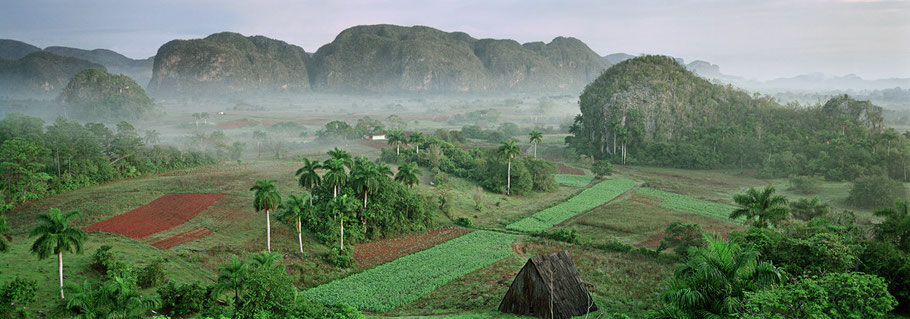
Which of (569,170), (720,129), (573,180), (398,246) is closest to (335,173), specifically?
(398,246)

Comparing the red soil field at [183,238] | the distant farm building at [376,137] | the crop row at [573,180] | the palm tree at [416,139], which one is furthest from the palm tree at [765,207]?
the distant farm building at [376,137]

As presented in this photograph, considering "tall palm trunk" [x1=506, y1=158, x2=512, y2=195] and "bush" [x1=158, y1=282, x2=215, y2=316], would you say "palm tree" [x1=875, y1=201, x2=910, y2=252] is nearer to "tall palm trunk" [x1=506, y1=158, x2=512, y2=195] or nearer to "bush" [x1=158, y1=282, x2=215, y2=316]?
"bush" [x1=158, y1=282, x2=215, y2=316]

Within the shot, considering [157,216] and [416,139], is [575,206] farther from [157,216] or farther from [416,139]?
[157,216]

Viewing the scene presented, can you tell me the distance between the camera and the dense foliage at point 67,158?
42.3 m

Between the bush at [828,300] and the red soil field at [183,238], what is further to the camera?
the red soil field at [183,238]

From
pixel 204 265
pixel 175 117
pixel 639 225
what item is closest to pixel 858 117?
pixel 639 225

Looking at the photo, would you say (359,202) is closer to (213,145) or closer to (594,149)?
(213,145)

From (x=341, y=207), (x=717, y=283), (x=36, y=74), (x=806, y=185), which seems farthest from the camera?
(x=36, y=74)

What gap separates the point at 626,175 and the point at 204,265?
6298 centimetres

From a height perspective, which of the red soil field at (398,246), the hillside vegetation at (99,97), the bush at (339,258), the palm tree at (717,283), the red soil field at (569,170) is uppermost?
the hillside vegetation at (99,97)

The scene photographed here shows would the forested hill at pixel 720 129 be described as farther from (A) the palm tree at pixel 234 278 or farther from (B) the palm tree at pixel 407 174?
(A) the palm tree at pixel 234 278

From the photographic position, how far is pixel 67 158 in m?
50.0

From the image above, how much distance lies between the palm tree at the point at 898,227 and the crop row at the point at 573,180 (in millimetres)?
43466

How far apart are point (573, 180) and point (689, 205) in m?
20.4
